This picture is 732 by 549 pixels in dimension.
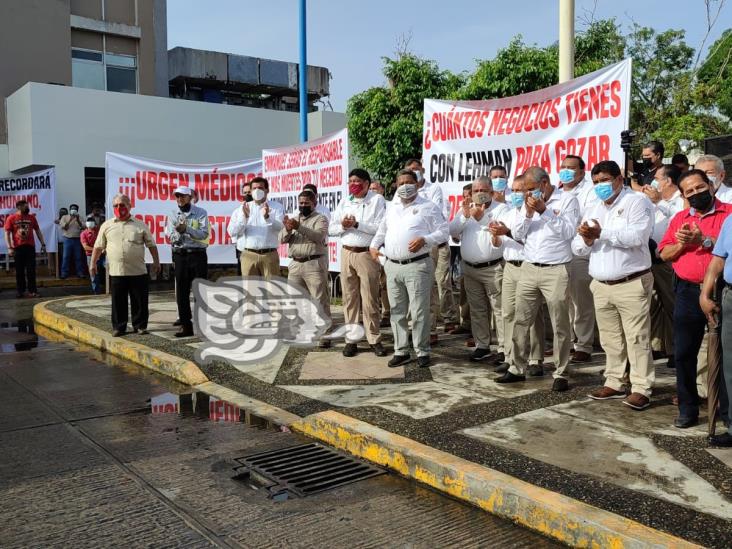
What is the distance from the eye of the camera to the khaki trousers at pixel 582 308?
6828 millimetres

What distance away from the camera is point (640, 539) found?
304cm

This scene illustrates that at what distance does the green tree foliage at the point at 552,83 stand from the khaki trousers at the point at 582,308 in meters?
12.1

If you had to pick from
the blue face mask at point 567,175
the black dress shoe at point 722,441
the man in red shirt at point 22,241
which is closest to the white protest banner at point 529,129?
the blue face mask at point 567,175

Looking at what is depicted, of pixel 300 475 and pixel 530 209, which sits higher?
pixel 530 209

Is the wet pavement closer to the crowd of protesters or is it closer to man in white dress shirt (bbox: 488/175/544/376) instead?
the crowd of protesters

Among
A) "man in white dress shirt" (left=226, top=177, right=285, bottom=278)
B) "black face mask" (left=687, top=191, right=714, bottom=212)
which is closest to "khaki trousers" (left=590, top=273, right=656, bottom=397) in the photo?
"black face mask" (left=687, top=191, right=714, bottom=212)

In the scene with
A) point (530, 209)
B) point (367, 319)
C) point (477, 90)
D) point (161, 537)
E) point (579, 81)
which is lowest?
point (161, 537)

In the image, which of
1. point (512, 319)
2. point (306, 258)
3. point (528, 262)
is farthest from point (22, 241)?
point (528, 262)

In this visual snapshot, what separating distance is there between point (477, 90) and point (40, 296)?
11604 mm

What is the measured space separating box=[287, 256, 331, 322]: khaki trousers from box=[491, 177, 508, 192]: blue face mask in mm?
2051

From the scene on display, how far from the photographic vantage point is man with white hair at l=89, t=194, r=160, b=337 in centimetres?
876

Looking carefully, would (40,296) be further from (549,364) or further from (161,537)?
(161,537)

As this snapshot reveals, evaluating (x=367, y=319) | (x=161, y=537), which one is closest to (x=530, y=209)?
(x=367, y=319)

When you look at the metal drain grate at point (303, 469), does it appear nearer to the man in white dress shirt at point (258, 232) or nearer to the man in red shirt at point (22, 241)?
the man in white dress shirt at point (258, 232)
